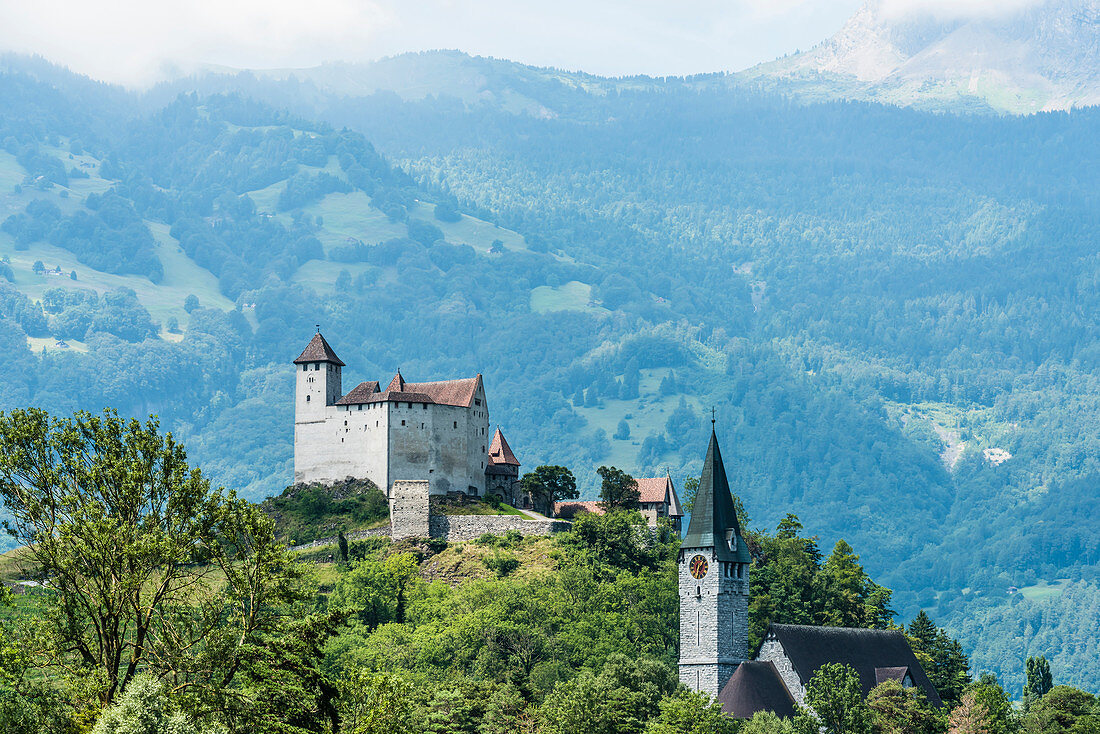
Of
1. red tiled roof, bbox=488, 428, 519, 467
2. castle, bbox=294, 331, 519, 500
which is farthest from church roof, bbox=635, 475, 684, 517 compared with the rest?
castle, bbox=294, 331, 519, 500

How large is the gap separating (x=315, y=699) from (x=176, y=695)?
5.22m

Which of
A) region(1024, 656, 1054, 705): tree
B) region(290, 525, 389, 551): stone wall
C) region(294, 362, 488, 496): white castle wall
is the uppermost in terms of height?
region(294, 362, 488, 496): white castle wall

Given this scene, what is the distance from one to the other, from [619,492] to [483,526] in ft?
60.4

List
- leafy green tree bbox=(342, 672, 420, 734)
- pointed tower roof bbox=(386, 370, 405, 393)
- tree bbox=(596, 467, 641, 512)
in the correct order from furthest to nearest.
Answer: tree bbox=(596, 467, 641, 512) < pointed tower roof bbox=(386, 370, 405, 393) < leafy green tree bbox=(342, 672, 420, 734)

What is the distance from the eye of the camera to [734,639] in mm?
99625

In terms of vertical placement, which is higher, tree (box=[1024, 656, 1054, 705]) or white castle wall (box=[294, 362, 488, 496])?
white castle wall (box=[294, 362, 488, 496])

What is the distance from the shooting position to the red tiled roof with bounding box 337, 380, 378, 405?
5723 inches

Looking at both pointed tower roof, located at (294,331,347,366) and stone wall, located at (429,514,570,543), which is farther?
pointed tower roof, located at (294,331,347,366)

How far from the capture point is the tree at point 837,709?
3479 inches

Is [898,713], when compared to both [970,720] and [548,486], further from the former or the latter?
[548,486]

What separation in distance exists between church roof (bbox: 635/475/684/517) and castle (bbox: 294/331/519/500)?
13822 millimetres

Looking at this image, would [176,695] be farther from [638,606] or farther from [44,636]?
[638,606]

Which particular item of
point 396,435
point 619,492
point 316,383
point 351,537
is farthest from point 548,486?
point 316,383

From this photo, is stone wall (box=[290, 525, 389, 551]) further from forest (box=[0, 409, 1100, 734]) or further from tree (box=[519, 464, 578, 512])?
tree (box=[519, 464, 578, 512])
